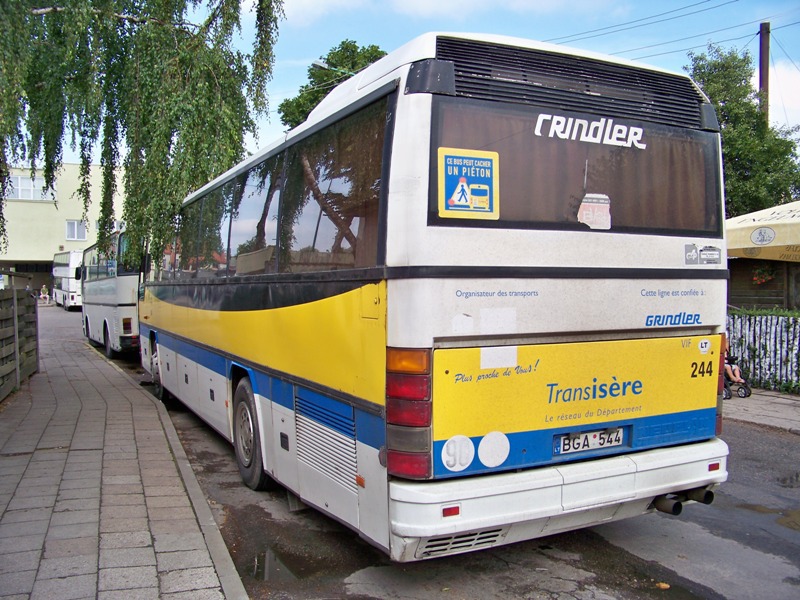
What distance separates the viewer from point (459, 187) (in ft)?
12.0

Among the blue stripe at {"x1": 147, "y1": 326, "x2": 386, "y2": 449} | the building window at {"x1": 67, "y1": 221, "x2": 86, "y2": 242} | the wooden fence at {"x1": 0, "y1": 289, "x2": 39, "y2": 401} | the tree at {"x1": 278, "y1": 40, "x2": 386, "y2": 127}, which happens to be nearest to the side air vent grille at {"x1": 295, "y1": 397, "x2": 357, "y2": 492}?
the blue stripe at {"x1": 147, "y1": 326, "x2": 386, "y2": 449}

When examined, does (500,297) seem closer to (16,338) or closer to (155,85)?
(155,85)

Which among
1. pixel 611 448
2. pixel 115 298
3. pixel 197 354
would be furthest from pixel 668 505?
pixel 115 298

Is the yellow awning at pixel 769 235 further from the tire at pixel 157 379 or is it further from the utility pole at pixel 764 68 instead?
the tire at pixel 157 379

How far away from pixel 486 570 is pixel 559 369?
1453 millimetres

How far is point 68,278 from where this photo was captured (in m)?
40.4

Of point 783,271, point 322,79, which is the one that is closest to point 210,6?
point 783,271

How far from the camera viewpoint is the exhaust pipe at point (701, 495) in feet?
14.5

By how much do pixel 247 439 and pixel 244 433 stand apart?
0.26 feet

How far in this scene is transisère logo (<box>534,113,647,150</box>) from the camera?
13.0 ft

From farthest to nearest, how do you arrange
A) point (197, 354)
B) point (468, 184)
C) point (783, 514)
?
point (197, 354) → point (783, 514) → point (468, 184)

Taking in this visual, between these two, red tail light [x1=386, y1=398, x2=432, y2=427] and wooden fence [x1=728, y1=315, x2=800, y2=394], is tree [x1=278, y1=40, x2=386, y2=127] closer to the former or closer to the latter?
wooden fence [x1=728, y1=315, x2=800, y2=394]

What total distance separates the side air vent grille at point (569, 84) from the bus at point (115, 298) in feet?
38.2

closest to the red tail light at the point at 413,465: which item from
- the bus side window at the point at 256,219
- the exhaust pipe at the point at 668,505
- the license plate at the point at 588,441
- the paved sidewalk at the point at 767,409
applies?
the license plate at the point at 588,441
